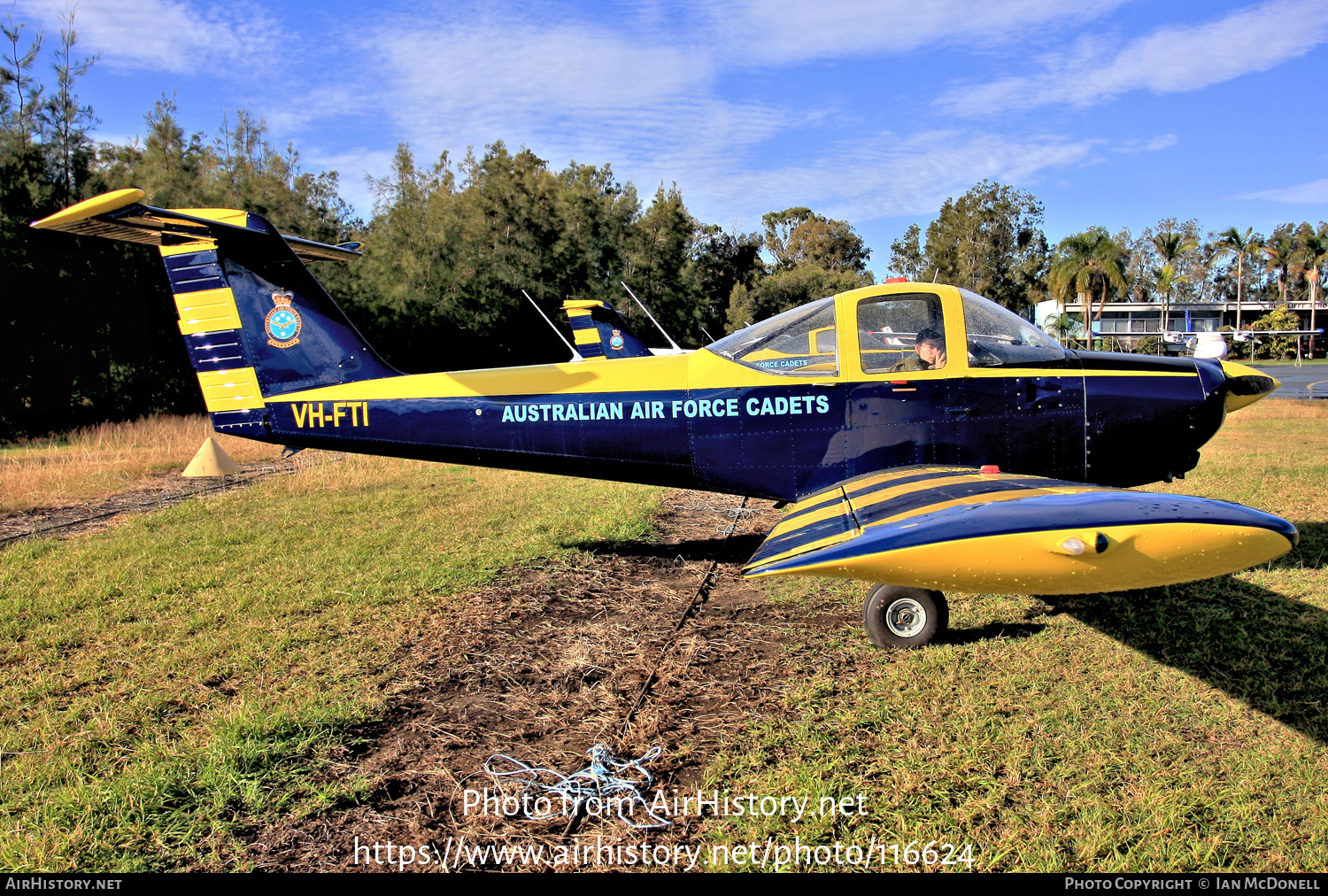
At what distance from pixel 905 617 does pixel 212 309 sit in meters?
5.91

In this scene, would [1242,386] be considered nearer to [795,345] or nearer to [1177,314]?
[795,345]

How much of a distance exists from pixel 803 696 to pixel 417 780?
2.00 m

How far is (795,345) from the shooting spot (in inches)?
210

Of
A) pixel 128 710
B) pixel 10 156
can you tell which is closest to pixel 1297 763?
pixel 128 710

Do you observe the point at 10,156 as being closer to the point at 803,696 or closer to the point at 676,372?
the point at 676,372

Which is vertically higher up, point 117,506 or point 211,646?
point 117,506

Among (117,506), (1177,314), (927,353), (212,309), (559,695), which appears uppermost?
(1177,314)

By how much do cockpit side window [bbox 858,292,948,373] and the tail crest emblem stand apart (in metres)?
4.51

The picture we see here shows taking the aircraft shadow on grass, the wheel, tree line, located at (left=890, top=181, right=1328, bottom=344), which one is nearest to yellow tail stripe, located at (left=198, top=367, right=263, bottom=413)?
the wheel

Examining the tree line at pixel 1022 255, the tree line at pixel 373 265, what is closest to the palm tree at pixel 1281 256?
the tree line at pixel 1022 255

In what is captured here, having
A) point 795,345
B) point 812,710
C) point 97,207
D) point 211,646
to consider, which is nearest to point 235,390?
point 97,207

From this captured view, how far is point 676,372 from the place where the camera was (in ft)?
18.3

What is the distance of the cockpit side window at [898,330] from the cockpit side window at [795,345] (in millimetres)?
219

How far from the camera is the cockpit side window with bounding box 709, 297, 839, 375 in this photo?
5.25 metres
